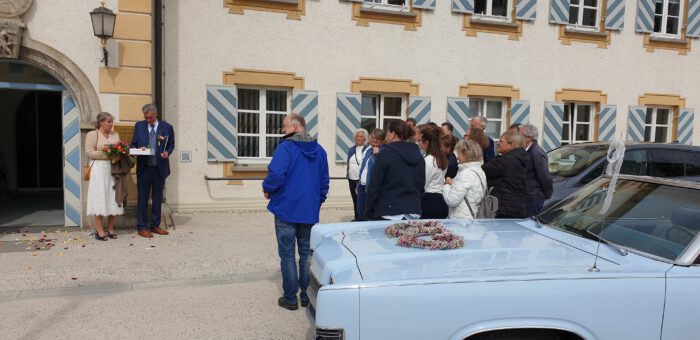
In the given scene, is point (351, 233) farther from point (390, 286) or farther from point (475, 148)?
point (475, 148)

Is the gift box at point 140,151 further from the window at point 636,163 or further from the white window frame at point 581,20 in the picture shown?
the white window frame at point 581,20

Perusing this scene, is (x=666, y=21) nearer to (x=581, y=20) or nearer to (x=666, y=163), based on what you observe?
(x=581, y=20)

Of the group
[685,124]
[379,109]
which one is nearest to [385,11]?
[379,109]

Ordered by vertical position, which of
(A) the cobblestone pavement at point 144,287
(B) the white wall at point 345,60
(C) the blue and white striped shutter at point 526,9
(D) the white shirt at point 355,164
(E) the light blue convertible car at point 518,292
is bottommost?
(A) the cobblestone pavement at point 144,287

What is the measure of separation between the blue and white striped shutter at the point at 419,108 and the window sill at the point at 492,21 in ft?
6.95

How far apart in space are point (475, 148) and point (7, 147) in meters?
11.5

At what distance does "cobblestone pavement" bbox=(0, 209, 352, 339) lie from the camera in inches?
168

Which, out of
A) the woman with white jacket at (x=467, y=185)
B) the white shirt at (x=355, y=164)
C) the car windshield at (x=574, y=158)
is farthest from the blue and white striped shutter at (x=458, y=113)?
the woman with white jacket at (x=467, y=185)

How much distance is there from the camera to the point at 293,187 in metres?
4.53

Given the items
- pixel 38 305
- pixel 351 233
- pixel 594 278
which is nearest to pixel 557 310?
pixel 594 278

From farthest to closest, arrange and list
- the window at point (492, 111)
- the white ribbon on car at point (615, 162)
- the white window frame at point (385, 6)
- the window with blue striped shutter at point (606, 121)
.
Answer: the window with blue striped shutter at point (606, 121) → the window at point (492, 111) → the white window frame at point (385, 6) → the white ribbon on car at point (615, 162)

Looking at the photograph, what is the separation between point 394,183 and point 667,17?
40.1ft

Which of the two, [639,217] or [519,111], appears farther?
[519,111]

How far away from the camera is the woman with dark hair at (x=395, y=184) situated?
4.85 metres
